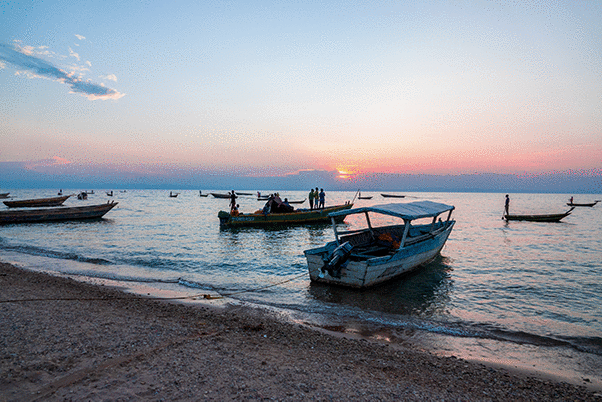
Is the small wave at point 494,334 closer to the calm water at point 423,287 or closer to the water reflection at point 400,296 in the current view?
the calm water at point 423,287

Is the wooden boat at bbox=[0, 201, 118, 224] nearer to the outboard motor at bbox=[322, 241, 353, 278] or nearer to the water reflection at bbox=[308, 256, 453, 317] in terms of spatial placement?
the water reflection at bbox=[308, 256, 453, 317]

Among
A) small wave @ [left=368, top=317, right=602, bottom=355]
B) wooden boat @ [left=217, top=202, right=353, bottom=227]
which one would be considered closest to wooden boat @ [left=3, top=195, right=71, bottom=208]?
wooden boat @ [left=217, top=202, right=353, bottom=227]

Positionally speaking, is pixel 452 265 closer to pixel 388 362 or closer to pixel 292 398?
pixel 388 362

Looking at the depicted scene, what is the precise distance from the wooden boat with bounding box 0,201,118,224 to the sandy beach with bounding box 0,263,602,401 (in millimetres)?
28595

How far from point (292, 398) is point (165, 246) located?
1700 centimetres

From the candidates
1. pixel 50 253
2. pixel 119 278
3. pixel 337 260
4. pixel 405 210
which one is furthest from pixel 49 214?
pixel 405 210

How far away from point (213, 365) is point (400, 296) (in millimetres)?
7028

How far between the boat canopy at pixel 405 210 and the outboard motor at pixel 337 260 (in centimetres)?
123

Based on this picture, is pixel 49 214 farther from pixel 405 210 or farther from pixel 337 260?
pixel 405 210

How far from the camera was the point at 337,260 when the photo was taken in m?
9.94

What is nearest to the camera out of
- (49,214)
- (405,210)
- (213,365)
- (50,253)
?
(213,365)

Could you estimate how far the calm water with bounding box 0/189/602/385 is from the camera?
6965mm

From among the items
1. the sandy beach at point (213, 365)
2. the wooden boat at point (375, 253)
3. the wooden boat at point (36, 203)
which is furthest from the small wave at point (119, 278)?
the wooden boat at point (36, 203)

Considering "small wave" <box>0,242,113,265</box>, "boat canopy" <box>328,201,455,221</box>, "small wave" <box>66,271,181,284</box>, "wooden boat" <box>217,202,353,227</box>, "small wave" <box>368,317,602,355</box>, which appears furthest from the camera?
"wooden boat" <box>217,202,353,227</box>
